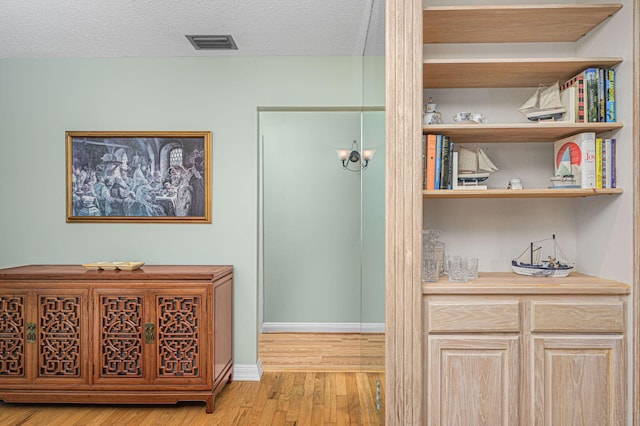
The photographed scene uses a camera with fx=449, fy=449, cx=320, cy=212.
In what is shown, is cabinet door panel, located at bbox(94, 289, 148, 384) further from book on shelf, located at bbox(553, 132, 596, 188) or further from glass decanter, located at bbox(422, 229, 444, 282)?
book on shelf, located at bbox(553, 132, 596, 188)

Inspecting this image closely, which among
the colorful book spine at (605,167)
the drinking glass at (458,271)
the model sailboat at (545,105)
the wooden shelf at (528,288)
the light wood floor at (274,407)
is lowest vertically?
the light wood floor at (274,407)

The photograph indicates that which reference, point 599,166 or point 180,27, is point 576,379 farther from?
point 180,27

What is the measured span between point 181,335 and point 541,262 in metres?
2.21

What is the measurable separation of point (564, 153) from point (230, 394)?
2641 mm

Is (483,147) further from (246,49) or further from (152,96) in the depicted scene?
(152,96)

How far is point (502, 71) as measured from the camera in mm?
2080

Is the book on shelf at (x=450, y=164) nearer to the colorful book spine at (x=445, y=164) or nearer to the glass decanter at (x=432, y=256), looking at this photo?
the colorful book spine at (x=445, y=164)

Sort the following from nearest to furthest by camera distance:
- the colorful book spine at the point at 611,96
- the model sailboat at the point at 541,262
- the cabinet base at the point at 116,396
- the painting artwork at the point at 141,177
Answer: the colorful book spine at the point at 611,96 → the model sailboat at the point at 541,262 → the cabinet base at the point at 116,396 → the painting artwork at the point at 141,177

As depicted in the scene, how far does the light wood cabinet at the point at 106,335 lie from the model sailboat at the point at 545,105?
2.11 metres

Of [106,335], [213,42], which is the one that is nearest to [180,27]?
[213,42]

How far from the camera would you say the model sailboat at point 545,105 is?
2.12 metres

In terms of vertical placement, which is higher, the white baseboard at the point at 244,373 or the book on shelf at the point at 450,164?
the book on shelf at the point at 450,164

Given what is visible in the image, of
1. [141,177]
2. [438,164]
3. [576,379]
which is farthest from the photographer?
[141,177]

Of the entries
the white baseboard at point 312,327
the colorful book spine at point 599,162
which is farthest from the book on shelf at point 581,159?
the white baseboard at point 312,327
